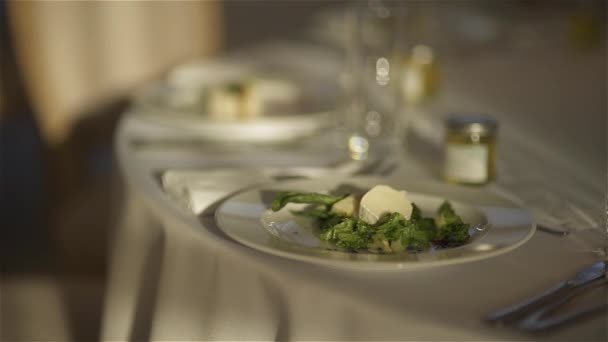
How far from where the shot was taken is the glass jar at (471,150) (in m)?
1.11

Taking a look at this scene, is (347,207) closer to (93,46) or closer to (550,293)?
(550,293)

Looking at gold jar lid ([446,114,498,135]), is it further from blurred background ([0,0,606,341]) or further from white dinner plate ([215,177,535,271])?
blurred background ([0,0,606,341])

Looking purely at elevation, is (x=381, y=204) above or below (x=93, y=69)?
above

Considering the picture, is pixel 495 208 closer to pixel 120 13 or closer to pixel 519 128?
pixel 519 128

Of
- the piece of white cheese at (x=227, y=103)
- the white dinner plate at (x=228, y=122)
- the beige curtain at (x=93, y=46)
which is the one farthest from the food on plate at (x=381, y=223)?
the beige curtain at (x=93, y=46)

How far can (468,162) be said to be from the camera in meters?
1.11

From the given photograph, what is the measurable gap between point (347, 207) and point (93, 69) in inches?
63.5

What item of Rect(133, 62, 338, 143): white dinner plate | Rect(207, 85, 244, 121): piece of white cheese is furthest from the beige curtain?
Rect(207, 85, 244, 121): piece of white cheese

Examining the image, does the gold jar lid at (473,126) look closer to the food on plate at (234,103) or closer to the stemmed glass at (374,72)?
the stemmed glass at (374,72)

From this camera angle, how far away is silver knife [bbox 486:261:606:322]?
693mm

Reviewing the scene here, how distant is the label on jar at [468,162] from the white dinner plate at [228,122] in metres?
0.37

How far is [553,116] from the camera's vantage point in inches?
60.9

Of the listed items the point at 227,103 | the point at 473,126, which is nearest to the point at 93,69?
the point at 227,103

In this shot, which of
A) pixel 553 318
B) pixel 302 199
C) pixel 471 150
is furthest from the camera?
pixel 471 150
